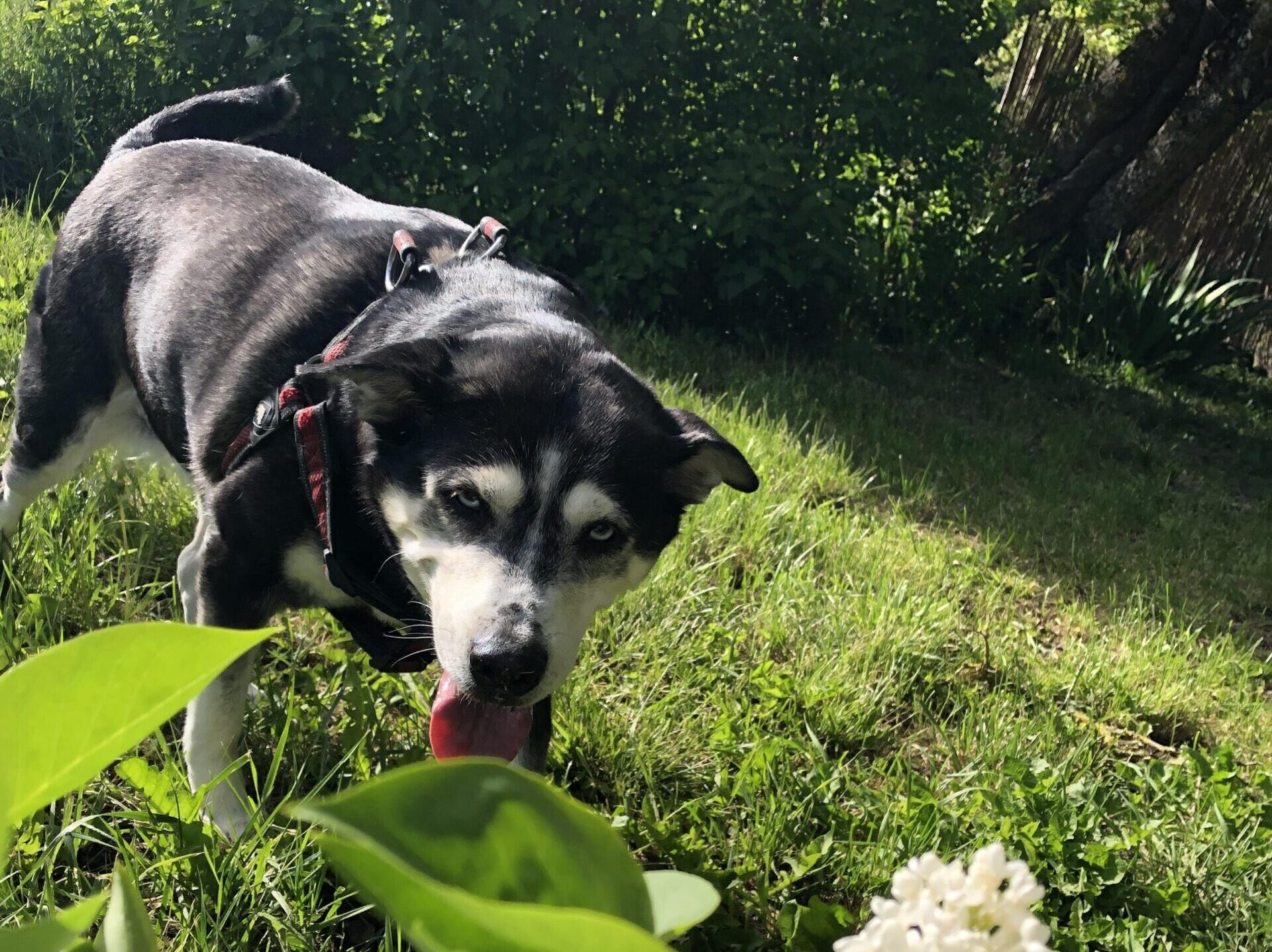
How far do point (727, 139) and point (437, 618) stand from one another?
467cm

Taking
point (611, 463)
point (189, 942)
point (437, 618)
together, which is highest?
point (611, 463)

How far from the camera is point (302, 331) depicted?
2.39m

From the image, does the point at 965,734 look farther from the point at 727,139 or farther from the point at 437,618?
the point at 727,139

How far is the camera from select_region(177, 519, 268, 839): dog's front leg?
6.85 feet

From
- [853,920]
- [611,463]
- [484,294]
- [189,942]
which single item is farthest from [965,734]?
[189,942]

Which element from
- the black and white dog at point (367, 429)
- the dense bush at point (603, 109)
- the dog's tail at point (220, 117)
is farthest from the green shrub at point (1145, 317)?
the dog's tail at point (220, 117)

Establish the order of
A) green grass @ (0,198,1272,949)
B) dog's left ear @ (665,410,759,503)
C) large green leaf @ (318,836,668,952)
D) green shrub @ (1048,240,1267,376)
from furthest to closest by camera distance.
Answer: green shrub @ (1048,240,1267,376) → dog's left ear @ (665,410,759,503) → green grass @ (0,198,1272,949) → large green leaf @ (318,836,668,952)

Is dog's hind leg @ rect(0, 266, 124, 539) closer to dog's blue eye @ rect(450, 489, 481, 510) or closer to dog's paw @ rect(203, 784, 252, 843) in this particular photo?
dog's paw @ rect(203, 784, 252, 843)

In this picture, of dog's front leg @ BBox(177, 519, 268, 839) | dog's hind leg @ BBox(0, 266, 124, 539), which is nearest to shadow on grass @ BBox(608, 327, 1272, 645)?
dog's front leg @ BBox(177, 519, 268, 839)

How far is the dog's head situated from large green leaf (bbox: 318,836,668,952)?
5.18ft

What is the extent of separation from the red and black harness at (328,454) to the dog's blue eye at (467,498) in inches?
10.5

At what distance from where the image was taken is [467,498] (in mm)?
2104

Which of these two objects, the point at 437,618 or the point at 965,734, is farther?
the point at 965,734

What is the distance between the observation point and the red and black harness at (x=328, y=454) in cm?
212
